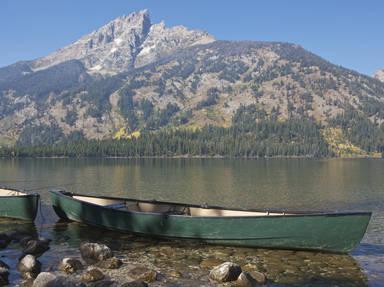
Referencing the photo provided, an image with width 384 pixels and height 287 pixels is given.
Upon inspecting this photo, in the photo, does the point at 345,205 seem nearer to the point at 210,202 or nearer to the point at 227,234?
the point at 210,202

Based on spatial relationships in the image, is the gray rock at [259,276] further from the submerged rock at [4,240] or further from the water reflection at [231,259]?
the submerged rock at [4,240]

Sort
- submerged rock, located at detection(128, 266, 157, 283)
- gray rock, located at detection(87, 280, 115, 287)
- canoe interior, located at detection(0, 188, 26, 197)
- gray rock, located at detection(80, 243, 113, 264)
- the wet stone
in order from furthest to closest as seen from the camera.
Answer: canoe interior, located at detection(0, 188, 26, 197) < gray rock, located at detection(80, 243, 113, 264) < the wet stone < submerged rock, located at detection(128, 266, 157, 283) < gray rock, located at detection(87, 280, 115, 287)

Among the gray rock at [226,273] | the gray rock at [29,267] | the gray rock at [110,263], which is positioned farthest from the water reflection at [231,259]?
the gray rock at [29,267]

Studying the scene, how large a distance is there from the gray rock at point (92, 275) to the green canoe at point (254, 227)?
838 centimetres

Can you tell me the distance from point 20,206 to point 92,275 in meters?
19.3

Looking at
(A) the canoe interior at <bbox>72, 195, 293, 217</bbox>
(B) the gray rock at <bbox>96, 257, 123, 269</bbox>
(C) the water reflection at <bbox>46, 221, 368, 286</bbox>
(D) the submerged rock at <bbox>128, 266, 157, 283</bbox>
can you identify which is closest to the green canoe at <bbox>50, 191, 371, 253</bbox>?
(A) the canoe interior at <bbox>72, 195, 293, 217</bbox>

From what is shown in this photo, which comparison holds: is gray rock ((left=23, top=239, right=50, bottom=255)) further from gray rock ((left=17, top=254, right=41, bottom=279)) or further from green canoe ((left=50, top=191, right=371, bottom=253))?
green canoe ((left=50, top=191, right=371, bottom=253))

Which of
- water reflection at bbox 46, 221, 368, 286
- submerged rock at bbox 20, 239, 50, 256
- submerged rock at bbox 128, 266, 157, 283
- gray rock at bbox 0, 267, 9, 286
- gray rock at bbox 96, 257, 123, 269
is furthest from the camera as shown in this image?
submerged rock at bbox 20, 239, 50, 256

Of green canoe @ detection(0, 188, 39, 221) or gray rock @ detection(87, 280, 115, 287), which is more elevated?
green canoe @ detection(0, 188, 39, 221)

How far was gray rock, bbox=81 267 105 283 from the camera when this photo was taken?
73.1 feet

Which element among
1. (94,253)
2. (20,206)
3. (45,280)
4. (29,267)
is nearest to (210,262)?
(94,253)

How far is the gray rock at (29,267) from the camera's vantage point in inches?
929

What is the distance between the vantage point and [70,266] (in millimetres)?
24250

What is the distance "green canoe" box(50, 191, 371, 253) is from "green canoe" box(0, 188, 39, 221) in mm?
7824
